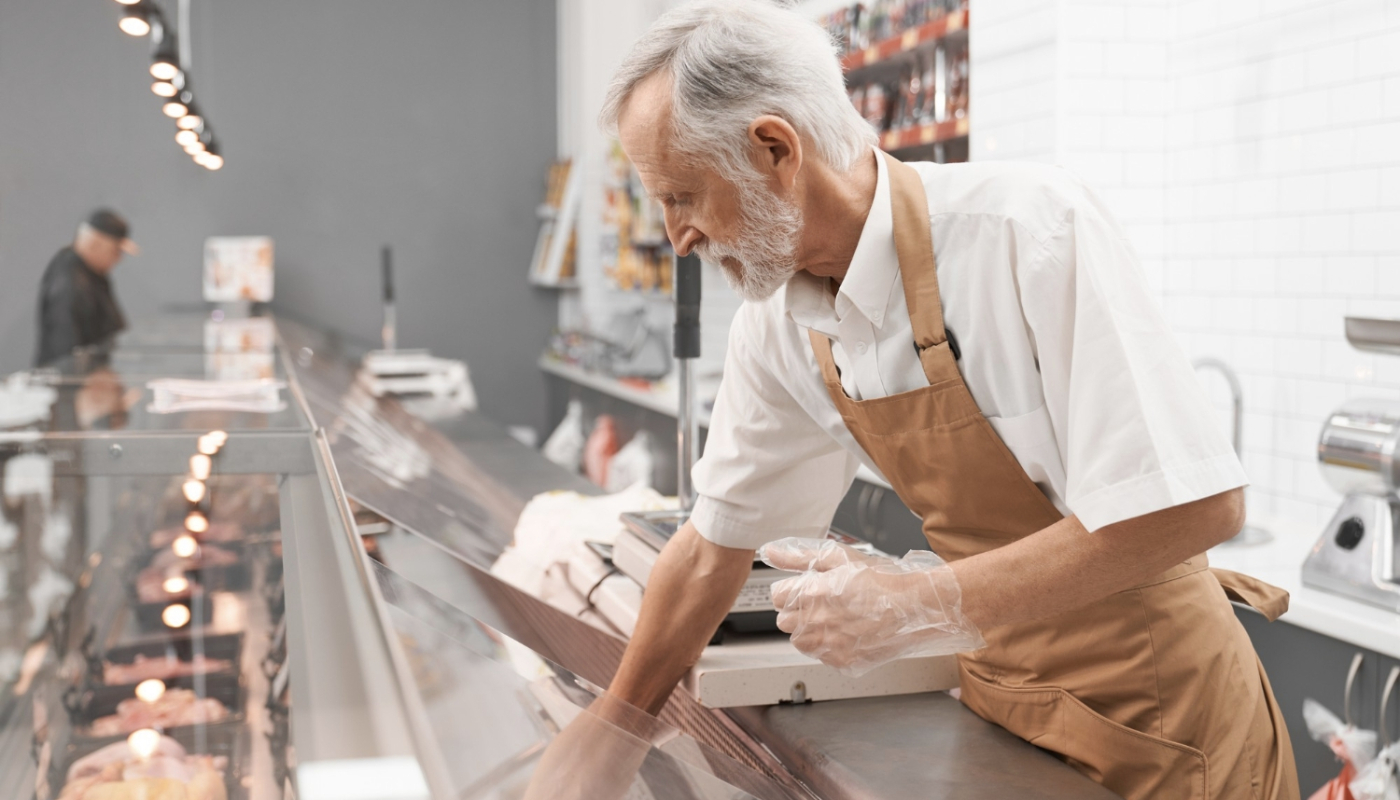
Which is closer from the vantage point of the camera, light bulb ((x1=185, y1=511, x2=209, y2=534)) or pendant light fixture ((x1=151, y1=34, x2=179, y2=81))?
light bulb ((x1=185, y1=511, x2=209, y2=534))

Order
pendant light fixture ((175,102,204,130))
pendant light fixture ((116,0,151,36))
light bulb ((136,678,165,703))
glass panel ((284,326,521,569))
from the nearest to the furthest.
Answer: light bulb ((136,678,165,703)) → glass panel ((284,326,521,569)) → pendant light fixture ((116,0,151,36)) → pendant light fixture ((175,102,204,130))

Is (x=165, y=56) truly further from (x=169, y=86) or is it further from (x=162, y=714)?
(x=162, y=714)

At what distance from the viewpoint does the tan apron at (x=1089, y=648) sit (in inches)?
47.9

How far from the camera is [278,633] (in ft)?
5.74

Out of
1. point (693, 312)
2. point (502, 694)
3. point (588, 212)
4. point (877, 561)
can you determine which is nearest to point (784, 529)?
point (877, 561)


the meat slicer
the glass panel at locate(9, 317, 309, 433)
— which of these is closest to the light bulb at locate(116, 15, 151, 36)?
the glass panel at locate(9, 317, 309, 433)

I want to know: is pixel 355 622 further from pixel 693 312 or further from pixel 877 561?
pixel 693 312

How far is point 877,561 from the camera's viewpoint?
4.10 ft

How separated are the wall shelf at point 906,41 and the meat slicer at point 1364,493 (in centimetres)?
196

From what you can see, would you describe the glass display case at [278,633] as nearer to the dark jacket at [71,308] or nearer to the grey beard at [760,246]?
the grey beard at [760,246]

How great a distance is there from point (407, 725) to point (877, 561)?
71cm

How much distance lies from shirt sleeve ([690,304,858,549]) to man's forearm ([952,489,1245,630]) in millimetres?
393

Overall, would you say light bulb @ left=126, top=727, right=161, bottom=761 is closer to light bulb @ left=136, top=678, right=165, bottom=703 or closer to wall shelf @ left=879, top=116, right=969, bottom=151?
light bulb @ left=136, top=678, right=165, bottom=703

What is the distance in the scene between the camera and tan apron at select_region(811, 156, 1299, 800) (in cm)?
122
